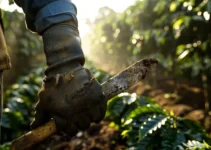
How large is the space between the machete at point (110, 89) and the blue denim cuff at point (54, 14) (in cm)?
30

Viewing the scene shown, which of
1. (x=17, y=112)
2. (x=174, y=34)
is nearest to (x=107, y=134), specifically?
(x=17, y=112)

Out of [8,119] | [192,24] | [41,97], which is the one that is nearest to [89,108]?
[41,97]

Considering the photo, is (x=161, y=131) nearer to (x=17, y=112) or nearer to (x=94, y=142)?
(x=94, y=142)

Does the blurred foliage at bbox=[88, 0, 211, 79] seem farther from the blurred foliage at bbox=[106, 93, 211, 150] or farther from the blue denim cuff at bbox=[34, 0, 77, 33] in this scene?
the blue denim cuff at bbox=[34, 0, 77, 33]

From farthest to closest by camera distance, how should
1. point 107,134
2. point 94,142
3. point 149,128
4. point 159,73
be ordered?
1. point 159,73
2. point 107,134
3. point 94,142
4. point 149,128

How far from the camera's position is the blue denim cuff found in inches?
43.2

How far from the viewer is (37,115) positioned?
1131mm

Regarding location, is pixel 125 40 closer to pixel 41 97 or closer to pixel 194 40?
pixel 194 40

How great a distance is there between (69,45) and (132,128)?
1.35 meters

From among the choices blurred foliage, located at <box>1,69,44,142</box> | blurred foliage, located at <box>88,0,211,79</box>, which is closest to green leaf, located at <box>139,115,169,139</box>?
blurred foliage, located at <box>88,0,211,79</box>

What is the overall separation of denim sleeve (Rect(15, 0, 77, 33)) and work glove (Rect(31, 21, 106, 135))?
0.09ft

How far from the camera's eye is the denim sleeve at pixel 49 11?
110 cm

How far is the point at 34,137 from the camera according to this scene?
115cm

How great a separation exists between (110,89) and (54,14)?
0.36 m
